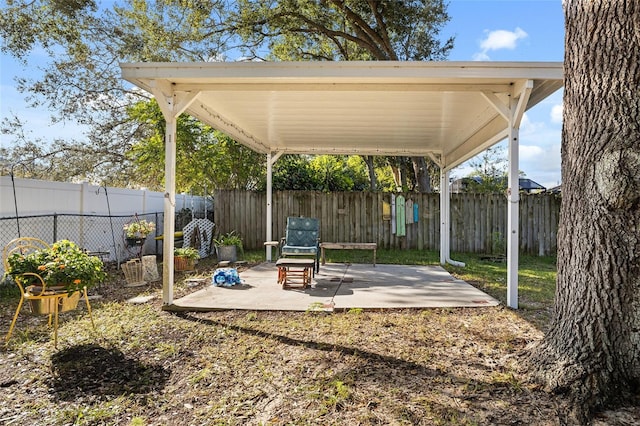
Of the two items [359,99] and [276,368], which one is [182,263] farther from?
[276,368]

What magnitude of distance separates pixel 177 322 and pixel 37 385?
145cm

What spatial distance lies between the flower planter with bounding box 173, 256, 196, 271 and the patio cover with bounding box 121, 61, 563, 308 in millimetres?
2429

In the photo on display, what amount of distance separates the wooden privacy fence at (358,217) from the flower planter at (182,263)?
118 inches

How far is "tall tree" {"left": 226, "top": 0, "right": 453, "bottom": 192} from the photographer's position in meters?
9.64

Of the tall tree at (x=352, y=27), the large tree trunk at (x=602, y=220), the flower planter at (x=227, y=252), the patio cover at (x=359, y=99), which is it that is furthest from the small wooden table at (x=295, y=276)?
the tall tree at (x=352, y=27)

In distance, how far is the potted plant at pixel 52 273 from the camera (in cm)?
312

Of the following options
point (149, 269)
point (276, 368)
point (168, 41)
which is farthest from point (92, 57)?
point (276, 368)

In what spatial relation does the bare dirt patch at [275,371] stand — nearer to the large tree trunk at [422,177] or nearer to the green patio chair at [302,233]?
the green patio chair at [302,233]

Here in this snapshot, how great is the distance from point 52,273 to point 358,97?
373cm

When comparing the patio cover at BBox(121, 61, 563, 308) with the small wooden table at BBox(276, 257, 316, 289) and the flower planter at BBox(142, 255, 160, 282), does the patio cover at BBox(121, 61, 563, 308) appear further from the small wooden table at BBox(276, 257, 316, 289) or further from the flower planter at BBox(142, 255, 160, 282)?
the flower planter at BBox(142, 255, 160, 282)

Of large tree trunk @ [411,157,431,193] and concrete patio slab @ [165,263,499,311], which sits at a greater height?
large tree trunk @ [411,157,431,193]

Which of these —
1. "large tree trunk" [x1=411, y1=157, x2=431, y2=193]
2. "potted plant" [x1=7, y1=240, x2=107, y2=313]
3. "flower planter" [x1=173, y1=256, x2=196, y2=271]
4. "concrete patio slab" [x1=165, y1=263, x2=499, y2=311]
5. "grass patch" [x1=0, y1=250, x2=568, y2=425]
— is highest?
"large tree trunk" [x1=411, y1=157, x2=431, y2=193]

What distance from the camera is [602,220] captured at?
2275 millimetres

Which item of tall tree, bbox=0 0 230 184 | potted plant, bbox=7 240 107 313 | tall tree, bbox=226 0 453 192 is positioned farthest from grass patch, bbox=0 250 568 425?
tall tree, bbox=0 0 230 184
